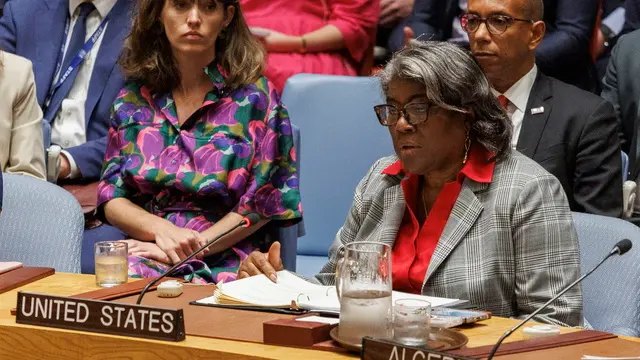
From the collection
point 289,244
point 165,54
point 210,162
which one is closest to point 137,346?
point 210,162

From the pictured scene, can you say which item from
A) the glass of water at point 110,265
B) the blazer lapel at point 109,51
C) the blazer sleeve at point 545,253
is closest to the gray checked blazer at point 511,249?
the blazer sleeve at point 545,253

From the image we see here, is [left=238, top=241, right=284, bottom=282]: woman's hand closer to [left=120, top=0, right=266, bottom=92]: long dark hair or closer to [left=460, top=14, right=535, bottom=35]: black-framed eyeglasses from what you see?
[left=120, top=0, right=266, bottom=92]: long dark hair

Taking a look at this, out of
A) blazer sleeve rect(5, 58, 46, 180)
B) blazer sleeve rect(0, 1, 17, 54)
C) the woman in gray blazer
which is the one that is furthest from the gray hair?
blazer sleeve rect(0, 1, 17, 54)

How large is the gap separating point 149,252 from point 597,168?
1.33 meters

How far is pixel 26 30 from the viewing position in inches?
170

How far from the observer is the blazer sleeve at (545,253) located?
7.94 ft

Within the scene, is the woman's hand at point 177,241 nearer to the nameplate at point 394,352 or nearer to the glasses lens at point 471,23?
the glasses lens at point 471,23

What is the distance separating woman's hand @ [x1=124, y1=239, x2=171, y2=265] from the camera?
11.1 feet

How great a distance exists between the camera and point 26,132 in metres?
3.79

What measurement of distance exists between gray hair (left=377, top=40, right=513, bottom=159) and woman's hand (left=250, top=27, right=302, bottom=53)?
195 cm

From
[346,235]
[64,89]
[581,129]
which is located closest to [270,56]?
[64,89]

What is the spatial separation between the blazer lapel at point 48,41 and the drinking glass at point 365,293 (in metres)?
2.48

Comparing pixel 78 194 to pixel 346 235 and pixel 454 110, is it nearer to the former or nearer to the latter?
pixel 346 235

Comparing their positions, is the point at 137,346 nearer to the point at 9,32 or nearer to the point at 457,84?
the point at 457,84
